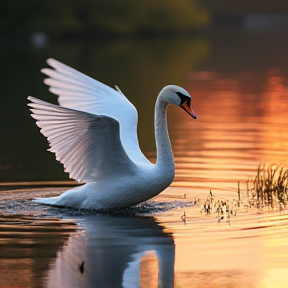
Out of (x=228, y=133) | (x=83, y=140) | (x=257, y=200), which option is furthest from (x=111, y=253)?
(x=228, y=133)

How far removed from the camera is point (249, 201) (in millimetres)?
11172

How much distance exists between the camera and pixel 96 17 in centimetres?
6500

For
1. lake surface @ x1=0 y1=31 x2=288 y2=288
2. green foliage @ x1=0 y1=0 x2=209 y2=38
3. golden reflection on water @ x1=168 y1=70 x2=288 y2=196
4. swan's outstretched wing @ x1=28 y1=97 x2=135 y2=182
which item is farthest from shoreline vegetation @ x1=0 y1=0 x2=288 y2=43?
swan's outstretched wing @ x1=28 y1=97 x2=135 y2=182

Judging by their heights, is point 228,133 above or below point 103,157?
above

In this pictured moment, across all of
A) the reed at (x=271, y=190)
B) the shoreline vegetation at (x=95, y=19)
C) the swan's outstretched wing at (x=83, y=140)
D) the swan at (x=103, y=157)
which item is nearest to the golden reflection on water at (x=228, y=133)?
the reed at (x=271, y=190)

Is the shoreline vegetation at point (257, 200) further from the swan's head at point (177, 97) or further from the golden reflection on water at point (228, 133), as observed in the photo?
the swan's head at point (177, 97)

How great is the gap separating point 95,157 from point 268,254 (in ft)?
7.80

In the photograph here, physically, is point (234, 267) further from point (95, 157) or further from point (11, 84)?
point (11, 84)

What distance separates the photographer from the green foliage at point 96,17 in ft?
196

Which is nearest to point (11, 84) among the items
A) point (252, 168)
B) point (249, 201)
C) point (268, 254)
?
point (252, 168)

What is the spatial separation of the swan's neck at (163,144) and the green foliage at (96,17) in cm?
4769

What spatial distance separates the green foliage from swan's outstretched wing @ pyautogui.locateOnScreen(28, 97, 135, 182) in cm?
4782

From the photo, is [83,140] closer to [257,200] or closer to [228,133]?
[257,200]

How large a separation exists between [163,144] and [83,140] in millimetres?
819
